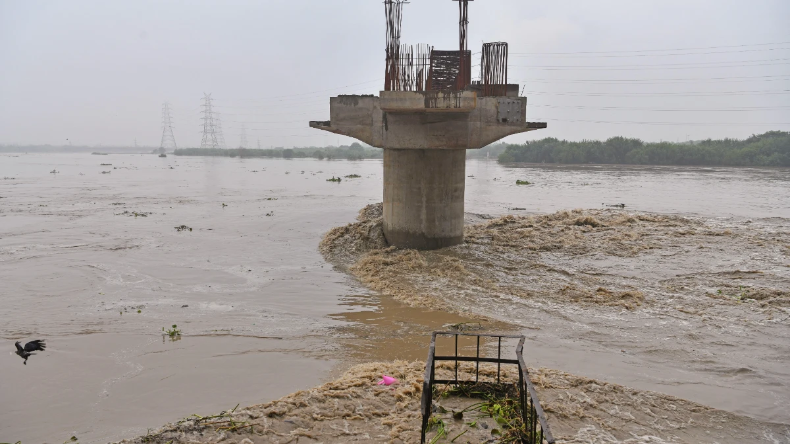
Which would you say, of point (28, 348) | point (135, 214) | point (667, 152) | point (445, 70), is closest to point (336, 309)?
point (28, 348)

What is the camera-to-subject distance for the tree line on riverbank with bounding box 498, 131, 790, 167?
220 ft

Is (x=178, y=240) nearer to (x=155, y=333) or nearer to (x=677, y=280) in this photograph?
(x=155, y=333)

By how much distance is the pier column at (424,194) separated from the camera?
15.2m

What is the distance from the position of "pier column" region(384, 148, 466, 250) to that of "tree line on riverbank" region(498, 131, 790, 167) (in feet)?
212

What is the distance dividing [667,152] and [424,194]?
67923 mm

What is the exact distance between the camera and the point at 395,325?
32.3ft

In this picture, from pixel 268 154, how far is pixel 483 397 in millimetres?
151367

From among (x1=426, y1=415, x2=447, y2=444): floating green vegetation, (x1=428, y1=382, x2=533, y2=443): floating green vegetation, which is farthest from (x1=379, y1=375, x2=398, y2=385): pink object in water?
(x1=426, y1=415, x2=447, y2=444): floating green vegetation

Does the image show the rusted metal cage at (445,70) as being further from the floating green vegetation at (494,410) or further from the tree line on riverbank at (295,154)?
the tree line on riverbank at (295,154)

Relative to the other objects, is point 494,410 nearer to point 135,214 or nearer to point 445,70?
point 445,70

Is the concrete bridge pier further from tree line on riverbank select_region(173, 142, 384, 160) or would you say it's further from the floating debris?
tree line on riverbank select_region(173, 142, 384, 160)

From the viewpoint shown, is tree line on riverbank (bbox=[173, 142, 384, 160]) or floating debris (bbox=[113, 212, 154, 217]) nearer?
floating debris (bbox=[113, 212, 154, 217])

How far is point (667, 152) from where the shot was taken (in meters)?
72.5

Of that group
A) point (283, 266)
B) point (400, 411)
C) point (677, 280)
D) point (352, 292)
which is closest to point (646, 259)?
point (677, 280)
